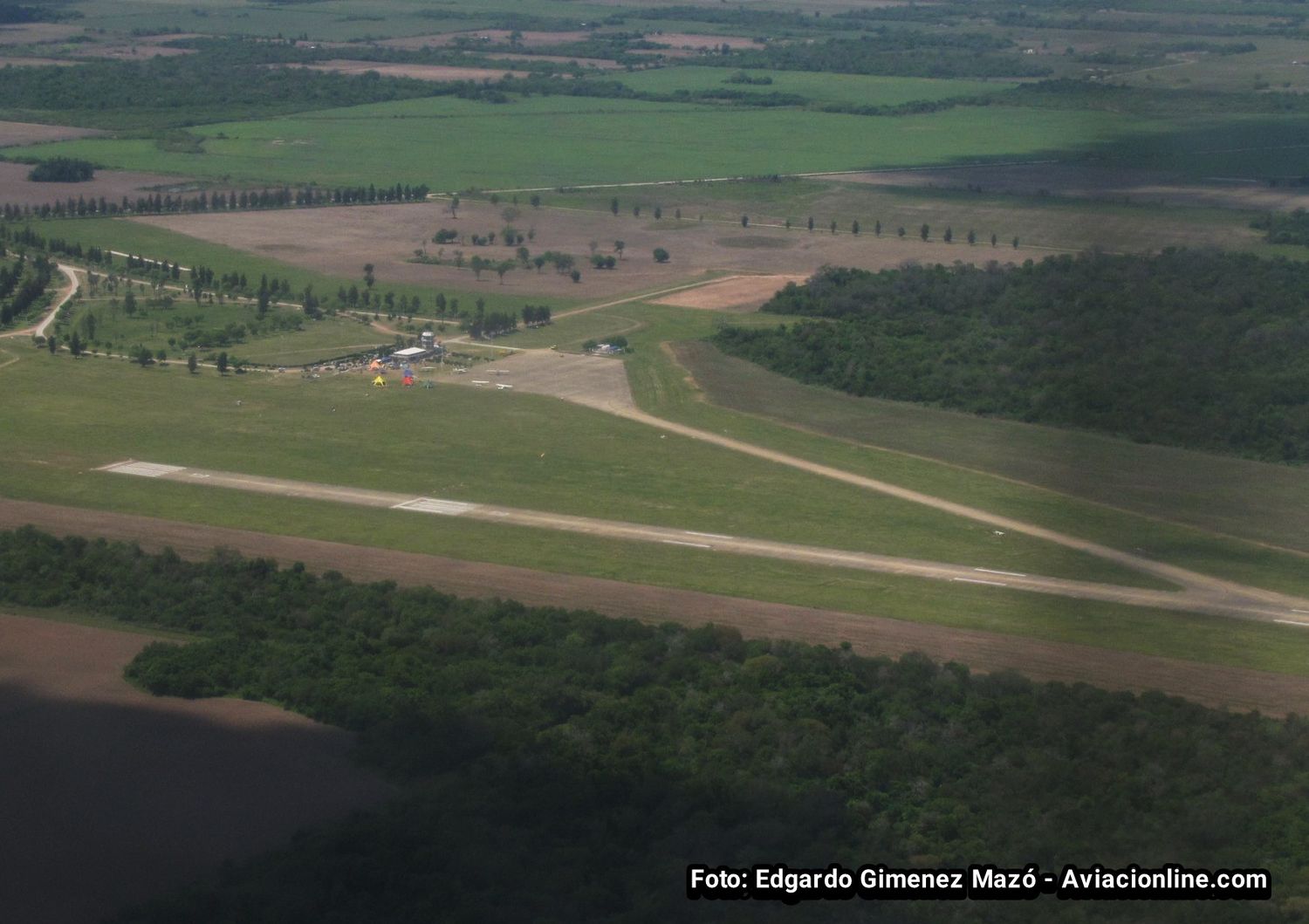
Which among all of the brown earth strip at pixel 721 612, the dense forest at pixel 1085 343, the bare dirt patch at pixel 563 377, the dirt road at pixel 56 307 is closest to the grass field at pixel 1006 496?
the bare dirt patch at pixel 563 377

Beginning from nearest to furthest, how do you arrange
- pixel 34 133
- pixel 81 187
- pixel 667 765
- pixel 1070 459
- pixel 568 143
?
pixel 667 765 → pixel 1070 459 → pixel 81 187 → pixel 568 143 → pixel 34 133

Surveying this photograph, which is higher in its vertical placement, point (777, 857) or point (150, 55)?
point (150, 55)

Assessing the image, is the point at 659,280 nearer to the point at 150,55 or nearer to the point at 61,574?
the point at 61,574

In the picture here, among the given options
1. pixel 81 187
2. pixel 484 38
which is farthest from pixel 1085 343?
pixel 484 38

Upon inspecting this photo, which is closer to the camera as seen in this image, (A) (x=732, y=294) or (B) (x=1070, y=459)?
(B) (x=1070, y=459)

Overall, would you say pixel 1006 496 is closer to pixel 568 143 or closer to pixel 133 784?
pixel 133 784

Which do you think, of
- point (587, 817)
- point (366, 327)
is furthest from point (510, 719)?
point (366, 327)
